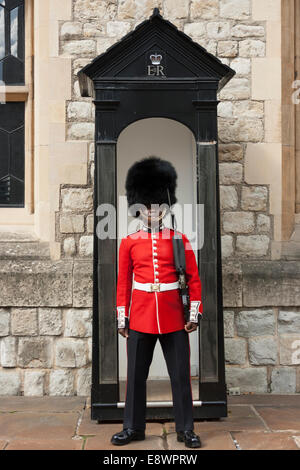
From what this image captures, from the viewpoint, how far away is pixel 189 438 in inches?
125

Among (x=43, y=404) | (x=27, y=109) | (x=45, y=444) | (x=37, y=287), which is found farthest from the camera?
(x=27, y=109)

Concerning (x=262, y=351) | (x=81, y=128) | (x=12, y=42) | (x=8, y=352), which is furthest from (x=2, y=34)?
(x=262, y=351)

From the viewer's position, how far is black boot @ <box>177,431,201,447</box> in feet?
10.4

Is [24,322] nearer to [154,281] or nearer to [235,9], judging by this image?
[154,281]

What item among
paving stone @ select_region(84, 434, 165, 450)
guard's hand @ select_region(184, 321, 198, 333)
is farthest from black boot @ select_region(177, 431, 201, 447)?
guard's hand @ select_region(184, 321, 198, 333)

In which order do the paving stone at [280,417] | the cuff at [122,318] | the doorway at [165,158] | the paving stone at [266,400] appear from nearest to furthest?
the cuff at [122,318] → the paving stone at [280,417] → the paving stone at [266,400] → the doorway at [165,158]

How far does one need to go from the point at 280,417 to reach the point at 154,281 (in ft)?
4.25

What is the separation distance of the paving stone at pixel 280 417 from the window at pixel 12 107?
2.39 metres

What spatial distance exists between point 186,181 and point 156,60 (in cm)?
108

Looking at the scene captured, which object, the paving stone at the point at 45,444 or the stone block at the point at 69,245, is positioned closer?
the paving stone at the point at 45,444

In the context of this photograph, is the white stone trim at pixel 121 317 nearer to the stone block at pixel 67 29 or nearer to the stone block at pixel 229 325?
the stone block at pixel 229 325

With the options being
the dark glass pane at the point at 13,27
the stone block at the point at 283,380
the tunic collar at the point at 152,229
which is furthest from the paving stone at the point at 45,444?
the dark glass pane at the point at 13,27

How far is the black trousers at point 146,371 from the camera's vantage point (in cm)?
325

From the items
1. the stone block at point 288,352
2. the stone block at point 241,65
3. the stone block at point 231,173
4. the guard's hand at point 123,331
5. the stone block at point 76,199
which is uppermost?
the stone block at point 241,65
